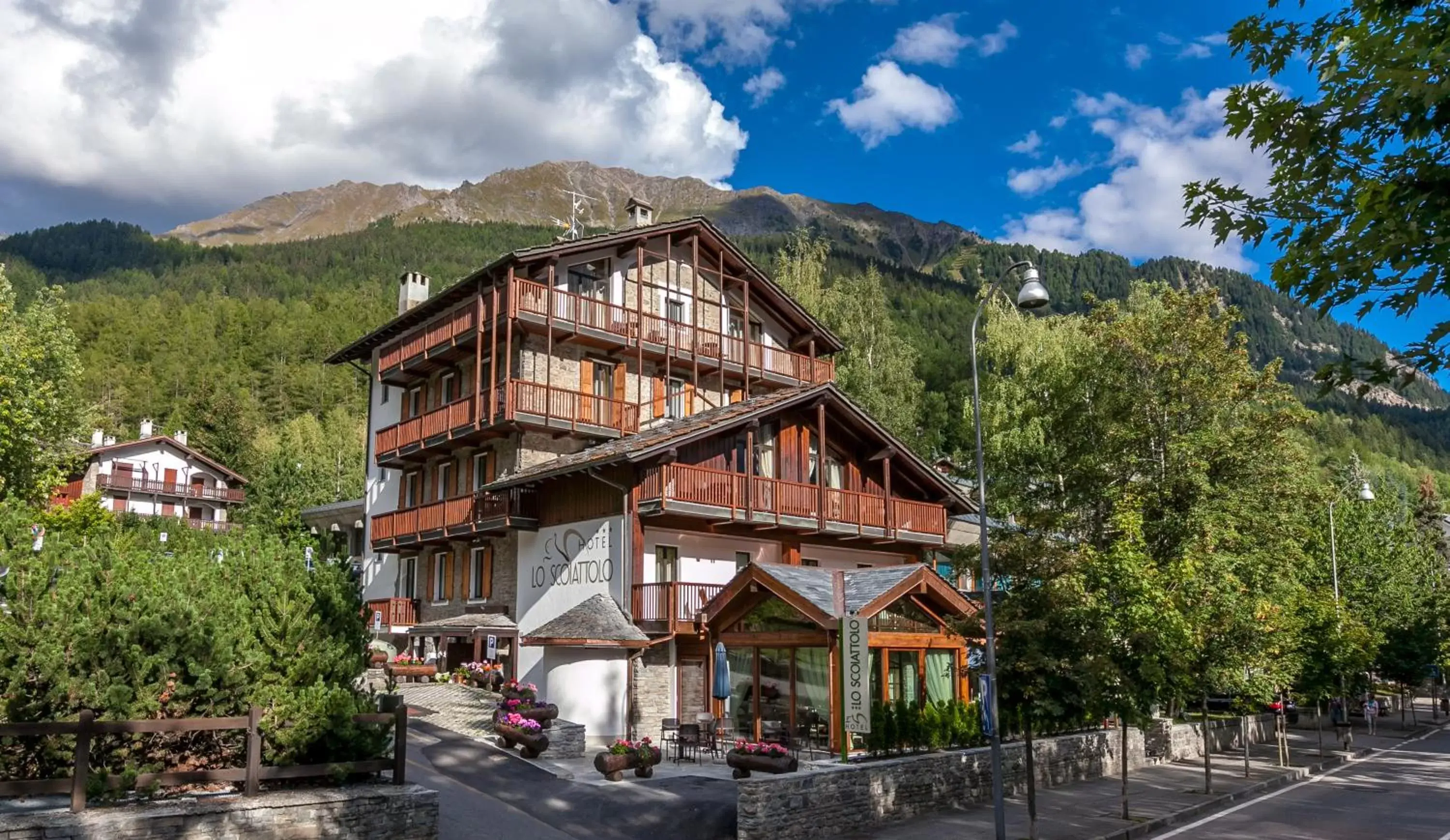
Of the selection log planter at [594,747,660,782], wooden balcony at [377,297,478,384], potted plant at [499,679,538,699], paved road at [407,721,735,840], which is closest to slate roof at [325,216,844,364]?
wooden balcony at [377,297,478,384]

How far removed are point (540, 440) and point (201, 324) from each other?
9344 centimetres

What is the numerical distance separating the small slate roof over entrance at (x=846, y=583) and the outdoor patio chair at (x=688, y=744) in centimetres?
358

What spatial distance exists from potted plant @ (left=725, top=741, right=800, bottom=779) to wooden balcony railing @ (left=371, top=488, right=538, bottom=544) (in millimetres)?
13191

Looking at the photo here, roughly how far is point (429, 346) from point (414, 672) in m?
10.6

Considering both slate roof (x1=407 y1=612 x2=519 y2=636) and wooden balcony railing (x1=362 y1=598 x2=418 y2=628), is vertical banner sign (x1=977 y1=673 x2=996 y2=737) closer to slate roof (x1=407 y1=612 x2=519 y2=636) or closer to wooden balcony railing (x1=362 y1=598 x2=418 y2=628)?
slate roof (x1=407 y1=612 x2=519 y2=636)

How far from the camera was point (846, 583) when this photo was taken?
2239 cm

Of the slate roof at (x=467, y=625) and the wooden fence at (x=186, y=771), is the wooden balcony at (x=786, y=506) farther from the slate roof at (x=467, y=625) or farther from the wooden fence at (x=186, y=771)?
the wooden fence at (x=186, y=771)

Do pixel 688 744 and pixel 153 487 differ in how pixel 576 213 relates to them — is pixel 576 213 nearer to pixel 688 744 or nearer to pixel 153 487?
pixel 688 744

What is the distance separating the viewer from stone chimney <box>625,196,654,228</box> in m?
38.5

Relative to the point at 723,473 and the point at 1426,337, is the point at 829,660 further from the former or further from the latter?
the point at 1426,337

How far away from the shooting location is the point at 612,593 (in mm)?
25781

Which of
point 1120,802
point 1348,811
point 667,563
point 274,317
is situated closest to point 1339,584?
point 1348,811

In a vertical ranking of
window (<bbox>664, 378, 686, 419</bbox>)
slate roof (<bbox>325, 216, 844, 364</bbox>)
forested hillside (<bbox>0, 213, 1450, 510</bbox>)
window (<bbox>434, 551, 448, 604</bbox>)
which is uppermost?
forested hillside (<bbox>0, 213, 1450, 510</bbox>)

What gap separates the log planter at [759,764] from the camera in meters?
16.6
